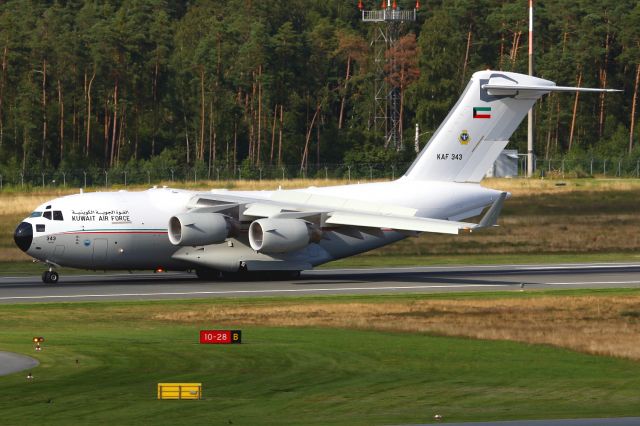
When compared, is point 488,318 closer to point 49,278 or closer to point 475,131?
point 475,131

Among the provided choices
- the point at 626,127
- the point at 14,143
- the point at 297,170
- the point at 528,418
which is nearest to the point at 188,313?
the point at 528,418

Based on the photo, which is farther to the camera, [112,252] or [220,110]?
[220,110]

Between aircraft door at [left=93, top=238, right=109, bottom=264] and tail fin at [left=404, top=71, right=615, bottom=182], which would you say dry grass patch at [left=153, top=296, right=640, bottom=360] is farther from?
tail fin at [left=404, top=71, right=615, bottom=182]

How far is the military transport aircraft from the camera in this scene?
126 feet

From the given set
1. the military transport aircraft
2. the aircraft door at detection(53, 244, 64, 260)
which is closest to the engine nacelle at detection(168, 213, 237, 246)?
the military transport aircraft

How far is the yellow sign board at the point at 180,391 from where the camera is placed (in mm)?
18297

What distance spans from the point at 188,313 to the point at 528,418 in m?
15.4

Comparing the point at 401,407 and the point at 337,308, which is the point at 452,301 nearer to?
the point at 337,308

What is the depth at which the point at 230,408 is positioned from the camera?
17781mm

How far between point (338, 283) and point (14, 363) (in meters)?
18.9

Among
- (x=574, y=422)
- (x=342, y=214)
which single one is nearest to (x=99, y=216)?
(x=342, y=214)

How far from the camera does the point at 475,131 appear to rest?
4250 cm

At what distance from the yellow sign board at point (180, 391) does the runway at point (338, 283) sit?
16398 millimetres

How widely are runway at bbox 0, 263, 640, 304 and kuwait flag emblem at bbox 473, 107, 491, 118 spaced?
5315 millimetres
